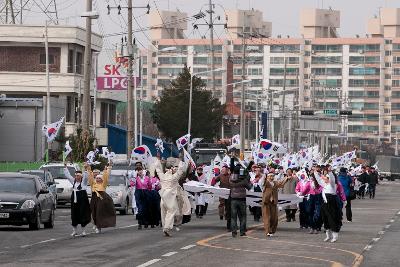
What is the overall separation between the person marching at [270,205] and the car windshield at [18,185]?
5.77 m

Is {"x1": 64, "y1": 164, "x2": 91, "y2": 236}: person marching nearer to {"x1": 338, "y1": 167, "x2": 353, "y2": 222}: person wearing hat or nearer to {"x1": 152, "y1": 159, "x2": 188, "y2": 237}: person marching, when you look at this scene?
{"x1": 152, "y1": 159, "x2": 188, "y2": 237}: person marching

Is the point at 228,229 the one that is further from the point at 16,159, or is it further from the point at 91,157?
the point at 16,159

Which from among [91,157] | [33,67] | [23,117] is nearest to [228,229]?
[91,157]

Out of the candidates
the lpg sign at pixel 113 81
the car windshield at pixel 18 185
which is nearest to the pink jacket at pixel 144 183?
the car windshield at pixel 18 185

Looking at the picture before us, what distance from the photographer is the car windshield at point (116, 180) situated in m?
49.3

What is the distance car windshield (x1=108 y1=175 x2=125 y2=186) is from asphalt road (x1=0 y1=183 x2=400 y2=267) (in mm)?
11027

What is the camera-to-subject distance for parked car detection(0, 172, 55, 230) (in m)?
33.8

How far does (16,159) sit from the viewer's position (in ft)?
239

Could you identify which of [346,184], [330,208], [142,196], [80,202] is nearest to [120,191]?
[346,184]

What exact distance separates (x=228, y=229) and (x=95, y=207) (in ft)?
11.2

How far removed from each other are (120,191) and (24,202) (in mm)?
14115

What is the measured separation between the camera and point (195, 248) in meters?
26.7

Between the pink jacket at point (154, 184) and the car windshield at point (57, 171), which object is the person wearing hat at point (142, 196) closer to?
the pink jacket at point (154, 184)

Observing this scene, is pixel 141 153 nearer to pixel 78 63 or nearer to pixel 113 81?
pixel 113 81
